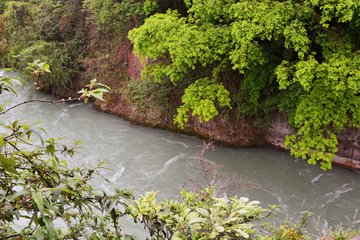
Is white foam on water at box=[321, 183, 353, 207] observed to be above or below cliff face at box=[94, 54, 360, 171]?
below

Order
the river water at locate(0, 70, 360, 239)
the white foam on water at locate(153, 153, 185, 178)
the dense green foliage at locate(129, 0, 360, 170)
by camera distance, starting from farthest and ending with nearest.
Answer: the white foam on water at locate(153, 153, 185, 178), the river water at locate(0, 70, 360, 239), the dense green foliage at locate(129, 0, 360, 170)

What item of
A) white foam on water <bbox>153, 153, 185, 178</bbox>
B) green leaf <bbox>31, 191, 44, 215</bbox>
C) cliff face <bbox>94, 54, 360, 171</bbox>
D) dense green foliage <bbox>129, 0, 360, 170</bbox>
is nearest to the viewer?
green leaf <bbox>31, 191, 44, 215</bbox>

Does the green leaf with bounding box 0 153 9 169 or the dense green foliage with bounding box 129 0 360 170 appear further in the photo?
the dense green foliage with bounding box 129 0 360 170

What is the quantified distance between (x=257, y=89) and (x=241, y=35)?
211cm

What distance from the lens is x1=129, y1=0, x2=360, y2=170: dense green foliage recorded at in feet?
14.5

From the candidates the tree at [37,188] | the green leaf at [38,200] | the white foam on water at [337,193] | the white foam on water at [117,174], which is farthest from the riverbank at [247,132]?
the green leaf at [38,200]

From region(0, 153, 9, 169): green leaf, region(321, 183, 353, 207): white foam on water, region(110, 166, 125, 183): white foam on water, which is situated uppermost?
region(0, 153, 9, 169): green leaf

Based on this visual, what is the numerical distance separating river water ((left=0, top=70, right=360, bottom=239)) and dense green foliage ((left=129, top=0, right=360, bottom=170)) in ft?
3.21

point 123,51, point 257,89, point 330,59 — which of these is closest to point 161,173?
point 257,89

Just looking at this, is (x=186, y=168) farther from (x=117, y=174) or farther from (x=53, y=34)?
(x=53, y=34)

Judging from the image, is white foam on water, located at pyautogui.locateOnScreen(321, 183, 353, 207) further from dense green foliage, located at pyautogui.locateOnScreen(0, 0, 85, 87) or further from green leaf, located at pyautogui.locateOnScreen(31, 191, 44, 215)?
dense green foliage, located at pyautogui.locateOnScreen(0, 0, 85, 87)

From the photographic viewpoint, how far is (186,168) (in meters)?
6.56

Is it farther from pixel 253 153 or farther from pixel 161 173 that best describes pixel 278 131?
pixel 161 173

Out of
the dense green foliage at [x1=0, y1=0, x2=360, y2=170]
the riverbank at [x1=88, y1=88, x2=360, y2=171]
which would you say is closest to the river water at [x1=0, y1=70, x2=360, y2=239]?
the riverbank at [x1=88, y1=88, x2=360, y2=171]
